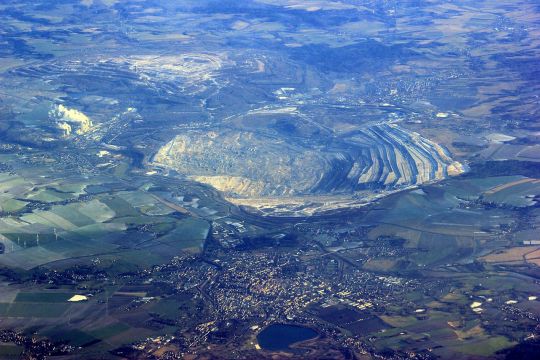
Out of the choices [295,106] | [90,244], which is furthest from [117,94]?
[90,244]

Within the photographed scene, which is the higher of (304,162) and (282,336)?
(304,162)

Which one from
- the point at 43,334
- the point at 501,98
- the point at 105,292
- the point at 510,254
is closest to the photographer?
the point at 43,334

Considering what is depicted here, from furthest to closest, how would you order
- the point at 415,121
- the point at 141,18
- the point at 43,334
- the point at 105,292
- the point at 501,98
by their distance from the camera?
the point at 141,18, the point at 501,98, the point at 415,121, the point at 105,292, the point at 43,334

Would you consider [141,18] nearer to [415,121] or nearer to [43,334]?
[415,121]

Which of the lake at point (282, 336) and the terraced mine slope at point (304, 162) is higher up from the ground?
the terraced mine slope at point (304, 162)

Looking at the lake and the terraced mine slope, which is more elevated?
the terraced mine slope

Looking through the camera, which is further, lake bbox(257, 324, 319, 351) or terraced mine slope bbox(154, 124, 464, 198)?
terraced mine slope bbox(154, 124, 464, 198)

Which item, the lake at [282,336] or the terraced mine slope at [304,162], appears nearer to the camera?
the lake at [282,336]

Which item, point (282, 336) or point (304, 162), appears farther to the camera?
point (304, 162)
